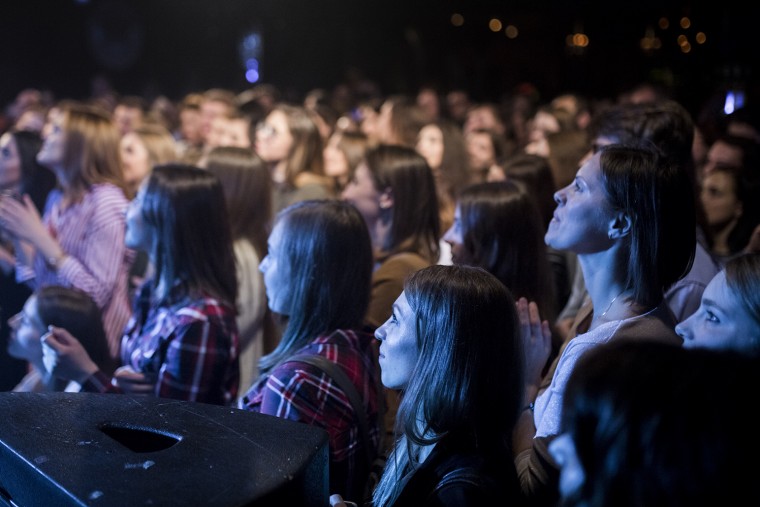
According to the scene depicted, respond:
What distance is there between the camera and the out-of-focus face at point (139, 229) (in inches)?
105

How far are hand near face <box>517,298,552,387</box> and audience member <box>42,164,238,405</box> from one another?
94cm

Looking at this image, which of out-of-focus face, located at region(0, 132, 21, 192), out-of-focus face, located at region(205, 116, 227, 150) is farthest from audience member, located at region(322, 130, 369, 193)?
out-of-focus face, located at region(0, 132, 21, 192)

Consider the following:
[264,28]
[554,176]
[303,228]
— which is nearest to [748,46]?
[554,176]

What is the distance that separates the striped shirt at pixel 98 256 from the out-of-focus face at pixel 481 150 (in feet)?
9.37

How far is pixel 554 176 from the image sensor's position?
4102 mm

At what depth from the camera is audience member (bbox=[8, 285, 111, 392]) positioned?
2707mm

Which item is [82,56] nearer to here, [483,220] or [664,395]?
[483,220]

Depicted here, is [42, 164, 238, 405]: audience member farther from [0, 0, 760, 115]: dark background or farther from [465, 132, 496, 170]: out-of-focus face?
[0, 0, 760, 115]: dark background

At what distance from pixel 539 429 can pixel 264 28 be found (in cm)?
1168

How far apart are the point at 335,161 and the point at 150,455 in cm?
412

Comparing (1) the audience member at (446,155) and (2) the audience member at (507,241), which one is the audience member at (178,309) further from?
(1) the audience member at (446,155)

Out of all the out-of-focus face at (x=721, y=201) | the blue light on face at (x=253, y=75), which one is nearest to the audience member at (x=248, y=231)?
the out-of-focus face at (x=721, y=201)

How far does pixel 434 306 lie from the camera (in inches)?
63.6

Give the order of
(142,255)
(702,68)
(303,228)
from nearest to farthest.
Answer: (303,228) → (142,255) → (702,68)
